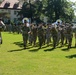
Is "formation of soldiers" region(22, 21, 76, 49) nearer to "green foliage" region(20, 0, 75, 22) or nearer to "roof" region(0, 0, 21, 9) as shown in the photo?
"green foliage" region(20, 0, 75, 22)

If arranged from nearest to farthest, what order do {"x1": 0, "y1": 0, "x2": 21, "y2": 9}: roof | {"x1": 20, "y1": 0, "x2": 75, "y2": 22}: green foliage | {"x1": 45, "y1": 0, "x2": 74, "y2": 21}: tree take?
{"x1": 20, "y1": 0, "x2": 75, "y2": 22}: green foliage → {"x1": 45, "y1": 0, "x2": 74, "y2": 21}: tree → {"x1": 0, "y1": 0, "x2": 21, "y2": 9}: roof

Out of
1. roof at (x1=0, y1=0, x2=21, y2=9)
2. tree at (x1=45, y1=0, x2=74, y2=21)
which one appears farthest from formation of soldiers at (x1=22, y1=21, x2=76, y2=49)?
roof at (x1=0, y1=0, x2=21, y2=9)

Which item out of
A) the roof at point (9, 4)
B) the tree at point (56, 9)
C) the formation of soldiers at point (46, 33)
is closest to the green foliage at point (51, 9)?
the tree at point (56, 9)

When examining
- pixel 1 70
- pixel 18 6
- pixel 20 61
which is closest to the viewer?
pixel 1 70

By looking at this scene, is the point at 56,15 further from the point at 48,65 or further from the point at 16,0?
the point at 48,65

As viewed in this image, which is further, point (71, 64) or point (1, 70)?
point (71, 64)

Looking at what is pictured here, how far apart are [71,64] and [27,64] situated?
2.12 m

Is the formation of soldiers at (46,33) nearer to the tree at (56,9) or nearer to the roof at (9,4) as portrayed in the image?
the tree at (56,9)

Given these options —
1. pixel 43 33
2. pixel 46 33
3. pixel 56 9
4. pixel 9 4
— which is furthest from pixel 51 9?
pixel 43 33

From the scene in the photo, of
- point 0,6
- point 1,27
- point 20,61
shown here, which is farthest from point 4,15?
point 20,61

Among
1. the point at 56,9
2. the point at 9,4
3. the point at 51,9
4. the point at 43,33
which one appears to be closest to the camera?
the point at 43,33

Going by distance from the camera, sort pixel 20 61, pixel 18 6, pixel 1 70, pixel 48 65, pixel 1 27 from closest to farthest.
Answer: pixel 1 70 → pixel 48 65 → pixel 20 61 → pixel 1 27 → pixel 18 6

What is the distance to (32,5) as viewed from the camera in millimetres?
89312

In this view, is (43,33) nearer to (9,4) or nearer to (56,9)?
(56,9)
